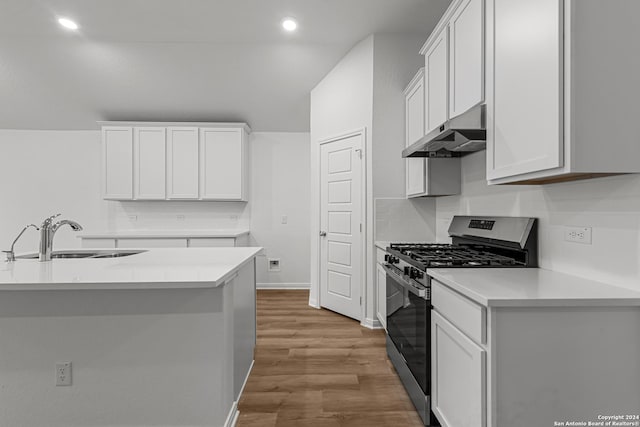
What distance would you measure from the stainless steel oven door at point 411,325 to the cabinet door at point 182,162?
327 cm

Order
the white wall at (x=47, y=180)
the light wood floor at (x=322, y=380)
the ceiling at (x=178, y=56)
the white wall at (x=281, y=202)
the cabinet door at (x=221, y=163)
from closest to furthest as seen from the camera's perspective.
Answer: the light wood floor at (x=322, y=380), the ceiling at (x=178, y=56), the cabinet door at (x=221, y=163), the white wall at (x=47, y=180), the white wall at (x=281, y=202)

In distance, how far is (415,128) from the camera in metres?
3.14

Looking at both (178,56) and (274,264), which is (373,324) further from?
(178,56)

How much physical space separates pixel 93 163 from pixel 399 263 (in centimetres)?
492

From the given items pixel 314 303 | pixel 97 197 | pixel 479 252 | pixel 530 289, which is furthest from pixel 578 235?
pixel 97 197

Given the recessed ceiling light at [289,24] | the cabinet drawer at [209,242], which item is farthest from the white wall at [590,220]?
the cabinet drawer at [209,242]

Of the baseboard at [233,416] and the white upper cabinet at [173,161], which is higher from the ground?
the white upper cabinet at [173,161]

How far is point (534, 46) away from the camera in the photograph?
1.40m

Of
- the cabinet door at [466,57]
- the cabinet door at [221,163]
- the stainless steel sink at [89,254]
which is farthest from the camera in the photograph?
the cabinet door at [221,163]

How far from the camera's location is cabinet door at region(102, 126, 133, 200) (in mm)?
4652

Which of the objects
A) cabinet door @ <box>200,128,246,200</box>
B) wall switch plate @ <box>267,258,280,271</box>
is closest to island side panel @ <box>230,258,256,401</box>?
cabinet door @ <box>200,128,246,200</box>

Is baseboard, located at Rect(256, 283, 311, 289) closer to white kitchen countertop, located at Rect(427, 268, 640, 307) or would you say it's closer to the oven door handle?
the oven door handle

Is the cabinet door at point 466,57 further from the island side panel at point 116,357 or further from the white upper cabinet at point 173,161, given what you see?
the white upper cabinet at point 173,161

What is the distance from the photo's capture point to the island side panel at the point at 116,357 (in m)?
1.65
